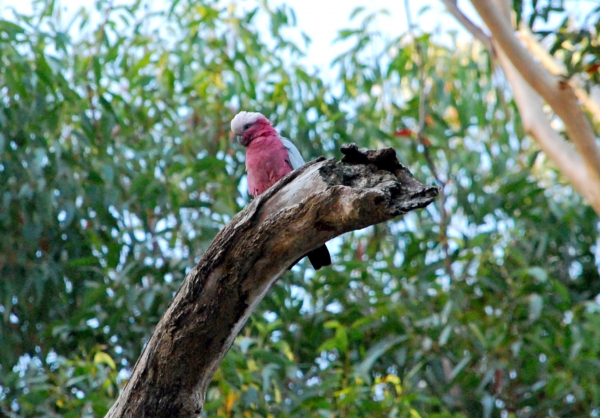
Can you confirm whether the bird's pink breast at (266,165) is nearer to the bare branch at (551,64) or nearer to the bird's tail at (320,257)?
the bird's tail at (320,257)

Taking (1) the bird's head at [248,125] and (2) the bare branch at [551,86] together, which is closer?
(2) the bare branch at [551,86]

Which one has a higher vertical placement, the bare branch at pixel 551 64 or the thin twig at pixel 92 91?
the thin twig at pixel 92 91

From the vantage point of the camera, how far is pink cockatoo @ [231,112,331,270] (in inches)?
133

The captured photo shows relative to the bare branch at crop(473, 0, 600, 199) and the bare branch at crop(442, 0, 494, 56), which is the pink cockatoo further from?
the bare branch at crop(442, 0, 494, 56)

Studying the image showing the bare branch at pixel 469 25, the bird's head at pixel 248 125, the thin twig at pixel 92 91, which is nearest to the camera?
the bird's head at pixel 248 125

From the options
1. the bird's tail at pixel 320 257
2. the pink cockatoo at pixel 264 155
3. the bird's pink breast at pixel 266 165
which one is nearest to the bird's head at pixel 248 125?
the pink cockatoo at pixel 264 155

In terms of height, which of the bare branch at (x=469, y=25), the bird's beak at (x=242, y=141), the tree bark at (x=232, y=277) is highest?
the bare branch at (x=469, y=25)

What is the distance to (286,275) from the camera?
3.93m

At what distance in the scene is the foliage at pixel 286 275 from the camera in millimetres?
3711

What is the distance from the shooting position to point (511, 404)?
4082 mm

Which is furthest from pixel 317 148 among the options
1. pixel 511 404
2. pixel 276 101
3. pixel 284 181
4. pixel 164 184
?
pixel 284 181

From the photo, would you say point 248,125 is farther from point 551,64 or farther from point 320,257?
point 551,64

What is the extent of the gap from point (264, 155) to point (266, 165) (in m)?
0.05

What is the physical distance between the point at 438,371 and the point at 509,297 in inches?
22.8
